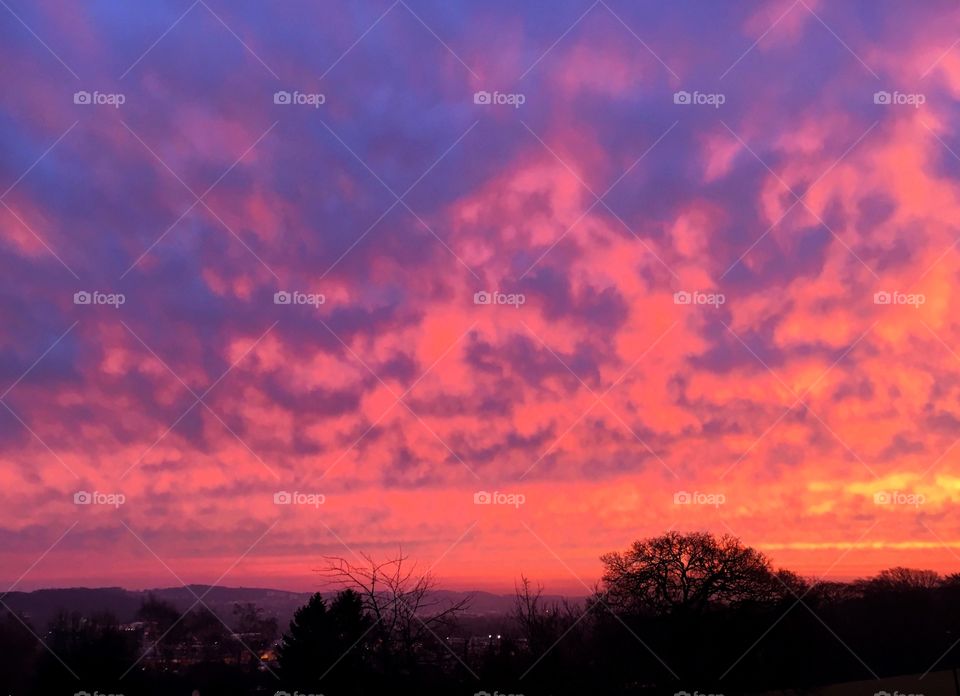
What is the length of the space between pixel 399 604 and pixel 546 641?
5776 mm

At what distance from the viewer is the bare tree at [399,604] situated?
16922 millimetres

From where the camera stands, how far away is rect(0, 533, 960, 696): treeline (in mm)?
17766

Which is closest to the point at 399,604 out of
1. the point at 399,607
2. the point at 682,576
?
the point at 399,607

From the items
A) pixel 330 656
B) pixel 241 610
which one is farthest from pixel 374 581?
pixel 241 610

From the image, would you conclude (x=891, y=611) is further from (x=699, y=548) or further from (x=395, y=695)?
(x=395, y=695)

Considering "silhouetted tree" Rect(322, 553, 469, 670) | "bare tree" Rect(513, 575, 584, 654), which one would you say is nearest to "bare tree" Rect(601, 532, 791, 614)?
"bare tree" Rect(513, 575, 584, 654)

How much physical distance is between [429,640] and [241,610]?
39372 millimetres

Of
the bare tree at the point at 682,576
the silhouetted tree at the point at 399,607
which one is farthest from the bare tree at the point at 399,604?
the bare tree at the point at 682,576

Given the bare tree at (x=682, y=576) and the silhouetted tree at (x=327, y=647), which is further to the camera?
the bare tree at (x=682, y=576)

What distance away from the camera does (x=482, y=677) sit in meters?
18.3

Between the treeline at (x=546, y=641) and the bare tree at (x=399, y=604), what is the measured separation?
0.04 meters

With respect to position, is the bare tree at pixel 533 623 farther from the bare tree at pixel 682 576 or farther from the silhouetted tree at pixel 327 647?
the bare tree at pixel 682 576

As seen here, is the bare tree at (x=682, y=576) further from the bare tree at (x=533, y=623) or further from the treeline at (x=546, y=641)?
the bare tree at (x=533, y=623)

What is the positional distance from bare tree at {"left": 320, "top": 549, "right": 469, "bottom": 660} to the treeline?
0.04m
